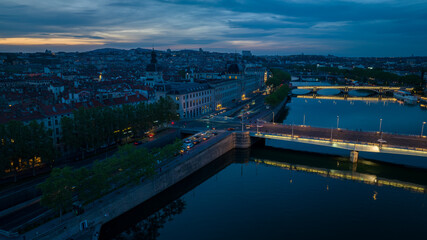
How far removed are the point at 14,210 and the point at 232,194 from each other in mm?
30155

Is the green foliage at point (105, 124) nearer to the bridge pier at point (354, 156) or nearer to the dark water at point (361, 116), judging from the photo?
the bridge pier at point (354, 156)

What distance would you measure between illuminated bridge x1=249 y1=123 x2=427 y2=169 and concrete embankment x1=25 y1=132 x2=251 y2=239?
14.9 m

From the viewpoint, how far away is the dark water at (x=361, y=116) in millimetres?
95125

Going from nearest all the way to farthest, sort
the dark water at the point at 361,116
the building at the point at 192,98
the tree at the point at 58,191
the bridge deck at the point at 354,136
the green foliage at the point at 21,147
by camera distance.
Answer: the tree at the point at 58,191 < the green foliage at the point at 21,147 < the bridge deck at the point at 354,136 < the building at the point at 192,98 < the dark water at the point at 361,116

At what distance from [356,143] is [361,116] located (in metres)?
57.4

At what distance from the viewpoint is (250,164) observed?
66.1 meters

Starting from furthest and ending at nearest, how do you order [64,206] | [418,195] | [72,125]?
[72,125]
[418,195]
[64,206]

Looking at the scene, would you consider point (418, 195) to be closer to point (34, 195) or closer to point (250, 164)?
point (250, 164)

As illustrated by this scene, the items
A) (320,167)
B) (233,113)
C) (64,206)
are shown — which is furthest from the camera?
(233,113)

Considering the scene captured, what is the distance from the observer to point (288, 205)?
46.0 metres

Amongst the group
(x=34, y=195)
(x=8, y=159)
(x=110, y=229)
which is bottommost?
(x=110, y=229)

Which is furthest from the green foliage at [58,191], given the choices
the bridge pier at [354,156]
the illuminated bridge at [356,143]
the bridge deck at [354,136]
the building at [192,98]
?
the bridge pier at [354,156]

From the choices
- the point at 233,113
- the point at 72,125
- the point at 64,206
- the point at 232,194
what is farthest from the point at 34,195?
the point at 233,113

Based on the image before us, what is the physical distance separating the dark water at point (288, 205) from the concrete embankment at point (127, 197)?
1400mm
